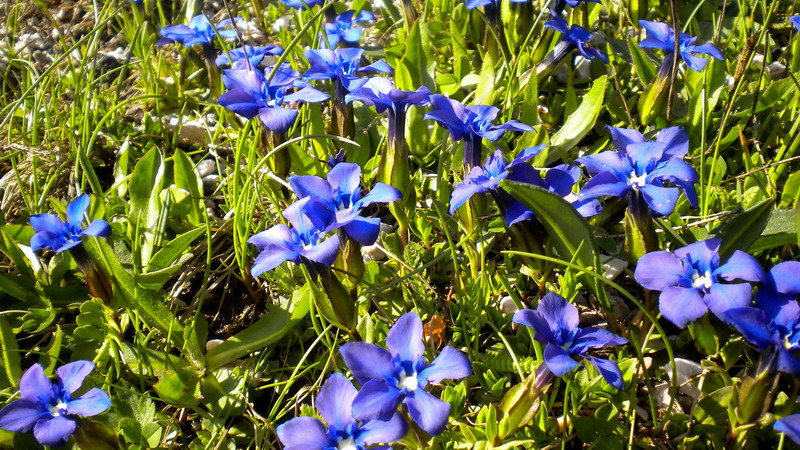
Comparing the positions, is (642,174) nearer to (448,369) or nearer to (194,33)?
(448,369)

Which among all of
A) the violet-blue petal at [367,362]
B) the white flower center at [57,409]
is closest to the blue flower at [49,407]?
the white flower center at [57,409]

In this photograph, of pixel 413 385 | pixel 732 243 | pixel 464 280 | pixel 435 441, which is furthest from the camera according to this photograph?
pixel 464 280

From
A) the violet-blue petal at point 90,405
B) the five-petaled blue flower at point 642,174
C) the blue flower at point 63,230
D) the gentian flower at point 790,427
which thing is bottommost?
the violet-blue petal at point 90,405

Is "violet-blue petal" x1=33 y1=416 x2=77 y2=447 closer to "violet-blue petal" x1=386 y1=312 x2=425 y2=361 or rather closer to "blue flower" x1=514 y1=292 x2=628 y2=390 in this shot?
"violet-blue petal" x1=386 y1=312 x2=425 y2=361

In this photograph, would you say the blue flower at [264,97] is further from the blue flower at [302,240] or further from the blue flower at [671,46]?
the blue flower at [671,46]

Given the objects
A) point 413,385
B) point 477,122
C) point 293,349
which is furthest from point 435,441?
point 477,122

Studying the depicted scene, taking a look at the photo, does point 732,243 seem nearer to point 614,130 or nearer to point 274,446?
point 614,130
